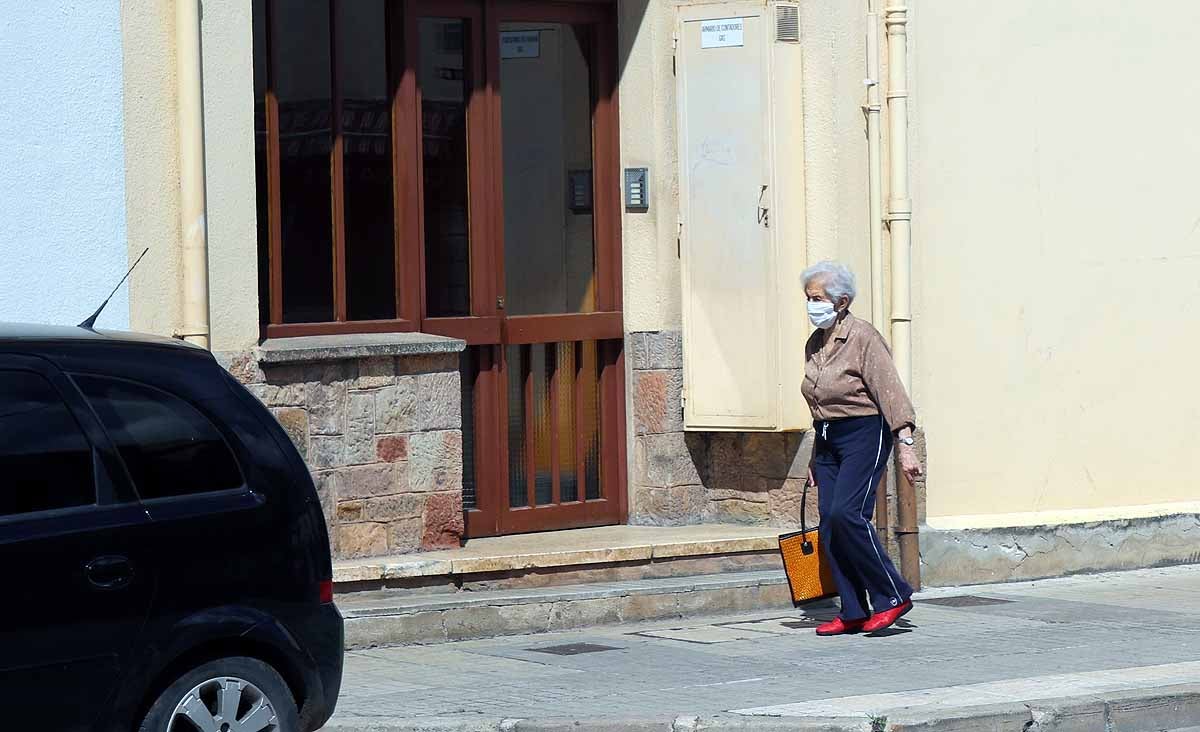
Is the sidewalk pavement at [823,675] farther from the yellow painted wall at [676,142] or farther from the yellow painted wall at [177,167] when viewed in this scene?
the yellow painted wall at [676,142]

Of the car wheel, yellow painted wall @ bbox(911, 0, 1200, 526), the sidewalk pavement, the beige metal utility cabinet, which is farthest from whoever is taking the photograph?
yellow painted wall @ bbox(911, 0, 1200, 526)

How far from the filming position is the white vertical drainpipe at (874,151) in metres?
10.5

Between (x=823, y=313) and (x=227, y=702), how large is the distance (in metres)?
4.21

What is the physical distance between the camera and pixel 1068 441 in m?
11.2

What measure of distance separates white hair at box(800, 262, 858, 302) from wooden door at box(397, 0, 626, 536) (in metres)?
1.96

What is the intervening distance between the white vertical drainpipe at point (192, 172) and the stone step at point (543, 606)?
4.78ft

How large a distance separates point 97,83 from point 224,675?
13.0 feet

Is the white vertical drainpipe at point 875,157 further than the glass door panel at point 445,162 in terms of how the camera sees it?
Yes

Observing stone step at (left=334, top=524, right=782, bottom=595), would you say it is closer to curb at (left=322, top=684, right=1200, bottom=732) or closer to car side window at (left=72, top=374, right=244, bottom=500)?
curb at (left=322, top=684, right=1200, bottom=732)

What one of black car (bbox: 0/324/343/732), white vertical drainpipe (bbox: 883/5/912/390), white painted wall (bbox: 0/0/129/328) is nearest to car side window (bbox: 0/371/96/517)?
black car (bbox: 0/324/343/732)

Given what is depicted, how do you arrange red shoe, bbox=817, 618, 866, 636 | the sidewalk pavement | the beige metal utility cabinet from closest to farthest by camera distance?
1. the sidewalk pavement
2. red shoe, bbox=817, 618, 866, 636
3. the beige metal utility cabinet

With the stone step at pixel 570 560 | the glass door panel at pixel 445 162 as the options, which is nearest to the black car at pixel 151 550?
the stone step at pixel 570 560

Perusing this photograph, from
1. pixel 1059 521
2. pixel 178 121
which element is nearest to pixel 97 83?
pixel 178 121

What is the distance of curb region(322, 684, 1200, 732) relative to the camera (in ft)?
22.4
